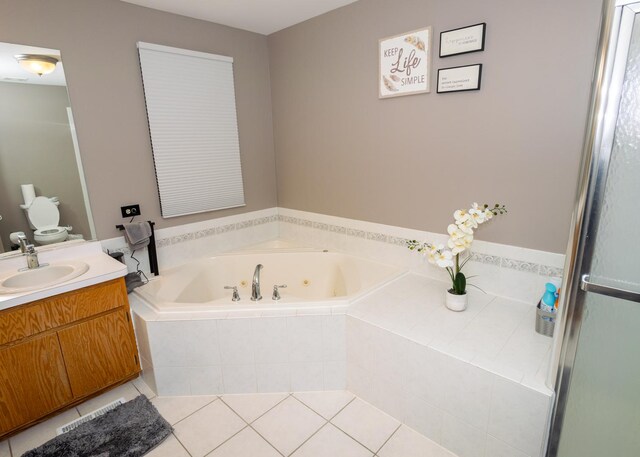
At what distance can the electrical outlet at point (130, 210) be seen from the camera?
2.48 metres

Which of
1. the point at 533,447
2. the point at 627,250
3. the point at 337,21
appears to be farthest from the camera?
the point at 337,21

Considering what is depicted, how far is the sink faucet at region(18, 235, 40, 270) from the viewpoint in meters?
2.05

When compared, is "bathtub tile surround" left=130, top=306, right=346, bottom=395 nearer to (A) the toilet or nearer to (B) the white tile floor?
(B) the white tile floor

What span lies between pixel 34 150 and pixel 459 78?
2.55 metres

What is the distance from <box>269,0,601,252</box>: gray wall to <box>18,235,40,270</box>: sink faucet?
194cm

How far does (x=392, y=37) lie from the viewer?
228 centimetres

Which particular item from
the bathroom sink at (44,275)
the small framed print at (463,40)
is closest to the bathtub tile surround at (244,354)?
the bathroom sink at (44,275)

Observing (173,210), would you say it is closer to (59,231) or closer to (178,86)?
(59,231)

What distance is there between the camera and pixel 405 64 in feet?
7.43

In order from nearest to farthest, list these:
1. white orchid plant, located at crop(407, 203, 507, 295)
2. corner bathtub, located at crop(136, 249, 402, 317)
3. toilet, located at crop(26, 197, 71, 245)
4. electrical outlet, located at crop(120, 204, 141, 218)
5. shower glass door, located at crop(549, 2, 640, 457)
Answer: shower glass door, located at crop(549, 2, 640, 457), white orchid plant, located at crop(407, 203, 507, 295), toilet, located at crop(26, 197, 71, 245), electrical outlet, located at crop(120, 204, 141, 218), corner bathtub, located at crop(136, 249, 402, 317)

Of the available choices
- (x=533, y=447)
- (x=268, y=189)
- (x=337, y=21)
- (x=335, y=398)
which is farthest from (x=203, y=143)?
(x=533, y=447)

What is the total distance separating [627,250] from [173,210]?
269 cm

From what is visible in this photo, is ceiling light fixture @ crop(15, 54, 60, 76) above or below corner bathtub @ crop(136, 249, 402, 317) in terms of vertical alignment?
above

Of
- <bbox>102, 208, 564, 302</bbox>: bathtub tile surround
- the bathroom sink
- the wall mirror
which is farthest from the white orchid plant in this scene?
the wall mirror
